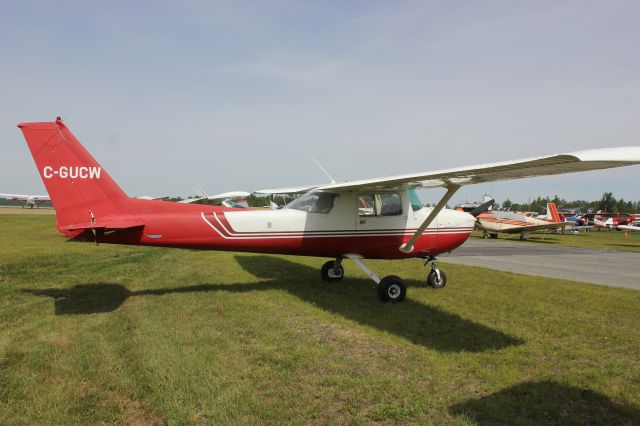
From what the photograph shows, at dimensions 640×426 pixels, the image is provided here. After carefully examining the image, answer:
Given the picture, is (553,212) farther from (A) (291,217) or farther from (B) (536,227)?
(A) (291,217)

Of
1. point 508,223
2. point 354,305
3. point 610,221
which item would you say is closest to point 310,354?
point 354,305

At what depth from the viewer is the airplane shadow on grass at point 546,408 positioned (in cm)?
343

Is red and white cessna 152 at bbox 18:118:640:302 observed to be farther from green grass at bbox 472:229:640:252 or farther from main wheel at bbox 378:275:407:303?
green grass at bbox 472:229:640:252

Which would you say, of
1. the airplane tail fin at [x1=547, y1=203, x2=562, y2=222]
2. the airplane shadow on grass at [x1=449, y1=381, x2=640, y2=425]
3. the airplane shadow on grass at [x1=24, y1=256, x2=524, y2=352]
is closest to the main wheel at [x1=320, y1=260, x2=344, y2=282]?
the airplane shadow on grass at [x1=24, y1=256, x2=524, y2=352]

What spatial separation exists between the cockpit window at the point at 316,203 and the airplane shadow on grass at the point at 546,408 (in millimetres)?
5104

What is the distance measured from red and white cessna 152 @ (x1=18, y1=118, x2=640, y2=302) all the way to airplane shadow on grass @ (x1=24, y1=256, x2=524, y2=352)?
58 centimetres

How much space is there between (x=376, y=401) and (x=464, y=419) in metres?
0.76

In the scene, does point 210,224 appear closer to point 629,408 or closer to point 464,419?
point 464,419

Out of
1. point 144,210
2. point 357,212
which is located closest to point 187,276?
point 144,210

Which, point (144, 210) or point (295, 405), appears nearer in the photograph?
point (295, 405)

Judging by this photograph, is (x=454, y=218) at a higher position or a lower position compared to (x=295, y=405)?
higher

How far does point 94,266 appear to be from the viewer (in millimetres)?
10984

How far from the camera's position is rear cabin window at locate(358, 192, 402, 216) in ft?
28.0

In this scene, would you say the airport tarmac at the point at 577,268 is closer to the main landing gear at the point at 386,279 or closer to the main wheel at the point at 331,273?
the main landing gear at the point at 386,279
